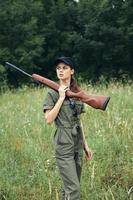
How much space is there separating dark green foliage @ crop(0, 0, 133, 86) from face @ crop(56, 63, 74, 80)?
31.0 m

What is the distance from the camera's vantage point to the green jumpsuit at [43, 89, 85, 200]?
14.6ft

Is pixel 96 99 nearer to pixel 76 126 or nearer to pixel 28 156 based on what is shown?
pixel 76 126

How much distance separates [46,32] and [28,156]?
33446 mm

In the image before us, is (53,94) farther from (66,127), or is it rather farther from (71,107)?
(66,127)

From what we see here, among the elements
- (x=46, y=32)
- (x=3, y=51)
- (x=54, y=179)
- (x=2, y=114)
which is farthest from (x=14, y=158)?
(x=46, y=32)

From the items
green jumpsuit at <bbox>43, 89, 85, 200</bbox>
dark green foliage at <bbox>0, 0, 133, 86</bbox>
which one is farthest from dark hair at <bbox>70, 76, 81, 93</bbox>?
dark green foliage at <bbox>0, 0, 133, 86</bbox>

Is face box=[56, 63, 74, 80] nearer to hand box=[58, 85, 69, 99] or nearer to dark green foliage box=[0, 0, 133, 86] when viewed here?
hand box=[58, 85, 69, 99]

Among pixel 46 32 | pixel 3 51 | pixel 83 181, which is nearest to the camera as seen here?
pixel 83 181

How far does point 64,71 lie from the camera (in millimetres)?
4535

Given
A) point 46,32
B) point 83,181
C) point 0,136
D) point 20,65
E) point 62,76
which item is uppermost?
point 46,32

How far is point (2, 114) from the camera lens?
31.3 ft

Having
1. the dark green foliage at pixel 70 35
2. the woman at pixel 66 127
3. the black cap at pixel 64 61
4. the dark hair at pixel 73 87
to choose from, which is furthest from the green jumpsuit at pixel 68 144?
the dark green foliage at pixel 70 35

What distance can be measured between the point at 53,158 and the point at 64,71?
2.18m

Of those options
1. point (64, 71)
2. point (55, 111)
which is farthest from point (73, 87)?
point (55, 111)
